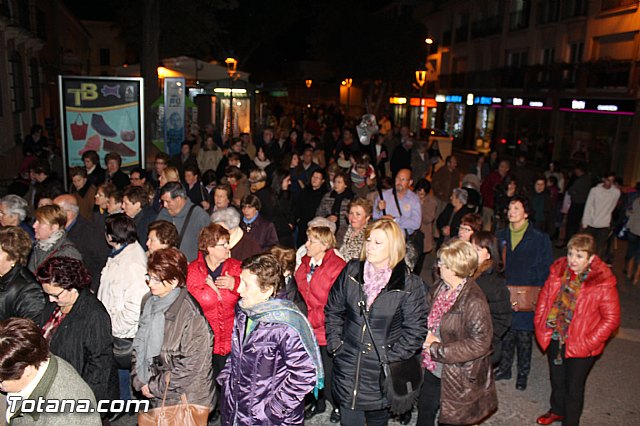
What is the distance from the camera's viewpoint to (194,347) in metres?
3.90

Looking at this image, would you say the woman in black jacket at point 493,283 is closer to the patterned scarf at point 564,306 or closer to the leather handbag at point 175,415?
the patterned scarf at point 564,306

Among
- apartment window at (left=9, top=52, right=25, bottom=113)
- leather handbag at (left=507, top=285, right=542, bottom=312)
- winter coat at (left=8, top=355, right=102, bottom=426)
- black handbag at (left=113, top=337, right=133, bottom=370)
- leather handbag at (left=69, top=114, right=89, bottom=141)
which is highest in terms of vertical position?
apartment window at (left=9, top=52, right=25, bottom=113)

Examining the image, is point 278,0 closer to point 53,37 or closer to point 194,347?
point 53,37

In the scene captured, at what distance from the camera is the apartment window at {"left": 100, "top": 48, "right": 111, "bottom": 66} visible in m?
63.1

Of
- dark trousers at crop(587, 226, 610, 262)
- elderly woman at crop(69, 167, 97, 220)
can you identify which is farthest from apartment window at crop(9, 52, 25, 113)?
dark trousers at crop(587, 226, 610, 262)

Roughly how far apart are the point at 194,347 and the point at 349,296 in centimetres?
121

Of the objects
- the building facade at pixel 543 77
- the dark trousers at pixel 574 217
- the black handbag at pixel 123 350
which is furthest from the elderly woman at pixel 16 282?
the building facade at pixel 543 77

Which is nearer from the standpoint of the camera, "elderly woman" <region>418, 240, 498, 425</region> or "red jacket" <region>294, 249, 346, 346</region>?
"elderly woman" <region>418, 240, 498, 425</region>

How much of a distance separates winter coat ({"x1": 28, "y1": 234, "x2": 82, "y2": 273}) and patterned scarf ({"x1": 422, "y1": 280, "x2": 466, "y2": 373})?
3.20m

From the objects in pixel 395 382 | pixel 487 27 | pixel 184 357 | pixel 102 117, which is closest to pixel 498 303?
pixel 395 382

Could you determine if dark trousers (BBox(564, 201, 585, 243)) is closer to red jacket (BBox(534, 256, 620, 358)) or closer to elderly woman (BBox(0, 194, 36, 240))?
red jacket (BBox(534, 256, 620, 358))

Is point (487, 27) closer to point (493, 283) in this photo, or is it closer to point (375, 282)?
point (493, 283)

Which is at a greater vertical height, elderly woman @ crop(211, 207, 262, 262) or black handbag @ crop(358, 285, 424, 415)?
elderly woman @ crop(211, 207, 262, 262)

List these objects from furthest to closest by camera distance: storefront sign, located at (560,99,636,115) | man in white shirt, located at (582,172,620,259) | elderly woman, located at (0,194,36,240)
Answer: storefront sign, located at (560,99,636,115)
man in white shirt, located at (582,172,620,259)
elderly woman, located at (0,194,36,240)
